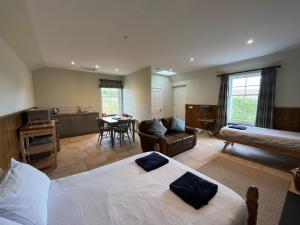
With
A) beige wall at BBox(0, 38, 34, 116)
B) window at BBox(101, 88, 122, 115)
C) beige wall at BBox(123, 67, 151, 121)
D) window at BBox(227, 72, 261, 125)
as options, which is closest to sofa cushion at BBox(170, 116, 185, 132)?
beige wall at BBox(123, 67, 151, 121)

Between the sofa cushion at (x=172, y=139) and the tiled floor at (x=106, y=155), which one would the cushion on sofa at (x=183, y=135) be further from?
the tiled floor at (x=106, y=155)

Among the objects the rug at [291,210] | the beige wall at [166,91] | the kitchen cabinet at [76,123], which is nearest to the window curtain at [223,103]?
the beige wall at [166,91]

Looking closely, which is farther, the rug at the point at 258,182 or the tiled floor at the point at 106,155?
the tiled floor at the point at 106,155

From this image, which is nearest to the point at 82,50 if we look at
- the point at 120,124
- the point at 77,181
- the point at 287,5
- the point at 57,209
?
the point at 120,124

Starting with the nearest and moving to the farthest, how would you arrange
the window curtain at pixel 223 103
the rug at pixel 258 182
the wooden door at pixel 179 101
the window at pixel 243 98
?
the rug at pixel 258 182 → the window at pixel 243 98 → the window curtain at pixel 223 103 → the wooden door at pixel 179 101

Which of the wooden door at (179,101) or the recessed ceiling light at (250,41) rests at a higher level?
the recessed ceiling light at (250,41)

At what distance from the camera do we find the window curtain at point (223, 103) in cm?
469

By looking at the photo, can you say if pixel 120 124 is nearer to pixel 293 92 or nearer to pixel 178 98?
pixel 178 98

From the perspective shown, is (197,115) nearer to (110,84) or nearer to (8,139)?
(110,84)

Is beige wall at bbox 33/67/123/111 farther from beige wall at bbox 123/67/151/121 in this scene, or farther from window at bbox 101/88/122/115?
beige wall at bbox 123/67/151/121

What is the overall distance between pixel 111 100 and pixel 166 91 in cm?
277

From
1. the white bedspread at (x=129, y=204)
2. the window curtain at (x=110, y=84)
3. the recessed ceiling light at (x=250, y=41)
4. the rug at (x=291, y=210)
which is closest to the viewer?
the white bedspread at (x=129, y=204)

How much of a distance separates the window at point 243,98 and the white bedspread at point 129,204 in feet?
13.4

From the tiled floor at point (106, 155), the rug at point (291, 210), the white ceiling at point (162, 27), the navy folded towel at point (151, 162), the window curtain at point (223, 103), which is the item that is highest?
the white ceiling at point (162, 27)
